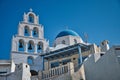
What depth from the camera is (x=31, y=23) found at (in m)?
40.4

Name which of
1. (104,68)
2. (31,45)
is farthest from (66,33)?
(104,68)

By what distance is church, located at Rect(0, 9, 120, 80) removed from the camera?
18530 mm

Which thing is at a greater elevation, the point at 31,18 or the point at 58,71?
the point at 31,18

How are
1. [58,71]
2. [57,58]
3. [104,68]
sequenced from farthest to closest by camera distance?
[57,58] < [58,71] < [104,68]

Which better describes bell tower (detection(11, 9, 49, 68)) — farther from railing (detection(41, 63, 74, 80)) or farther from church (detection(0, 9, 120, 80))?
railing (detection(41, 63, 74, 80))

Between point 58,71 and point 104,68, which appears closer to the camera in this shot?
point 104,68

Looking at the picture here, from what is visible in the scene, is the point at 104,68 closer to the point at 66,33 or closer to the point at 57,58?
the point at 57,58

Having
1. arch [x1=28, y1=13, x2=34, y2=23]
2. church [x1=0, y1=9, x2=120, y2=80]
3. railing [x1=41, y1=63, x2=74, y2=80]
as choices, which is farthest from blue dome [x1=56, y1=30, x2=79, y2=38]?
railing [x1=41, y1=63, x2=74, y2=80]

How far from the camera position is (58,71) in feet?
67.6

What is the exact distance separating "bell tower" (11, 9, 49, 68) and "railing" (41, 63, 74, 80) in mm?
14845

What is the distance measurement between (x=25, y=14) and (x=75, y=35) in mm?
10466

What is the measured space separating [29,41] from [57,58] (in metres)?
9.73

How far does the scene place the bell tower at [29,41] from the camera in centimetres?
3635

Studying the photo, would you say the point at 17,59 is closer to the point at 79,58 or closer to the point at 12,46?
the point at 12,46
